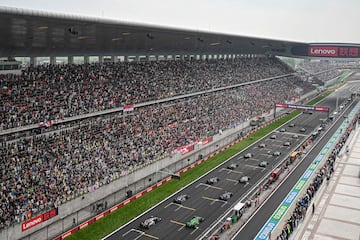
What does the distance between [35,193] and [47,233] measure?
3551mm

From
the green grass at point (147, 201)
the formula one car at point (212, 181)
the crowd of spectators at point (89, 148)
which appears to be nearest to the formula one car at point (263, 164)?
the green grass at point (147, 201)

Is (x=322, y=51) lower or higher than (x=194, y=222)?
higher

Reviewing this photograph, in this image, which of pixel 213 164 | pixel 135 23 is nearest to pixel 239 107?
pixel 213 164

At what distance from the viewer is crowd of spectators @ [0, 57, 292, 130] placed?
114 ft

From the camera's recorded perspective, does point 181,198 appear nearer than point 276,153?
Yes

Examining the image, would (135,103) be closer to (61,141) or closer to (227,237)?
(61,141)

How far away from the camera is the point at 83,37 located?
129 feet

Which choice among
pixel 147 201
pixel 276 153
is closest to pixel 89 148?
pixel 147 201

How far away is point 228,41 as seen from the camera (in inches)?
2741

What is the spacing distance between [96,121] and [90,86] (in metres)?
4.95

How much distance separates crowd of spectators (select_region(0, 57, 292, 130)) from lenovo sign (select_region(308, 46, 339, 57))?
38.6m

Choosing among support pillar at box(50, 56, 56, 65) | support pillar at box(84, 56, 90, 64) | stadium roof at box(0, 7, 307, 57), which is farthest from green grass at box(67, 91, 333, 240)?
support pillar at box(84, 56, 90, 64)

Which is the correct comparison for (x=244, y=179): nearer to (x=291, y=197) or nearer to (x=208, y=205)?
(x=291, y=197)

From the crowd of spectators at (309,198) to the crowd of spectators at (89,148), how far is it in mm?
16242
